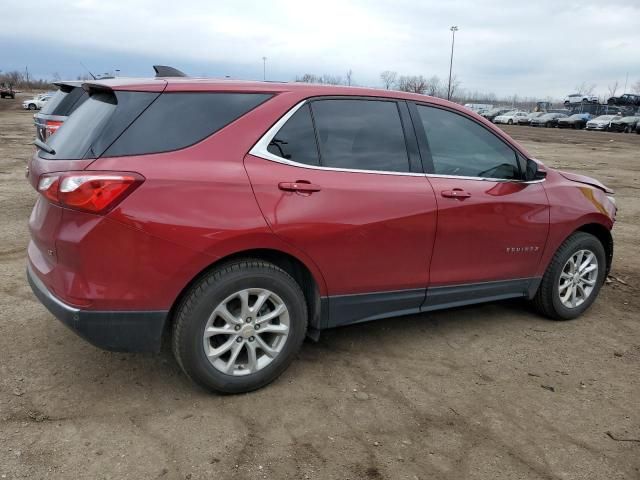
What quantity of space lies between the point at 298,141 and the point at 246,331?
1.14 m

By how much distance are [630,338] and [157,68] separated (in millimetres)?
4101

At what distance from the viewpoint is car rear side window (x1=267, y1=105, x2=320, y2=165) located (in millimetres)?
3256

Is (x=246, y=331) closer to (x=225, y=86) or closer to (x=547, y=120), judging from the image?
(x=225, y=86)

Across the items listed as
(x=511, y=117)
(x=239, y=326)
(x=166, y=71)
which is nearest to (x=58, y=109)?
(x=166, y=71)

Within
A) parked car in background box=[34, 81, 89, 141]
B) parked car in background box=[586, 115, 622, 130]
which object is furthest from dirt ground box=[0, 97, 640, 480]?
parked car in background box=[586, 115, 622, 130]

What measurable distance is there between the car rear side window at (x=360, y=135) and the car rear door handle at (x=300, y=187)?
192 millimetres

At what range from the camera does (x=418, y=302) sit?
389cm

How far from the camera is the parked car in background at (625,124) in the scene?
42875mm

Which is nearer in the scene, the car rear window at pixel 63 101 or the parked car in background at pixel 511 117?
→ the car rear window at pixel 63 101

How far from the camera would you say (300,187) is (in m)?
3.23

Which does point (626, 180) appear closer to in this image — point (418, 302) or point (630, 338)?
point (630, 338)

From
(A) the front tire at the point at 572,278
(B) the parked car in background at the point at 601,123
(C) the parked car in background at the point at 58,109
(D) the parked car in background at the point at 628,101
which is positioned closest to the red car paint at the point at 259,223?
(A) the front tire at the point at 572,278

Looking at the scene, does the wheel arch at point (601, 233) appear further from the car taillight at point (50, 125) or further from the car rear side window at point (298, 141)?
the car taillight at point (50, 125)

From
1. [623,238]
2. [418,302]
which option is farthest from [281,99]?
[623,238]
